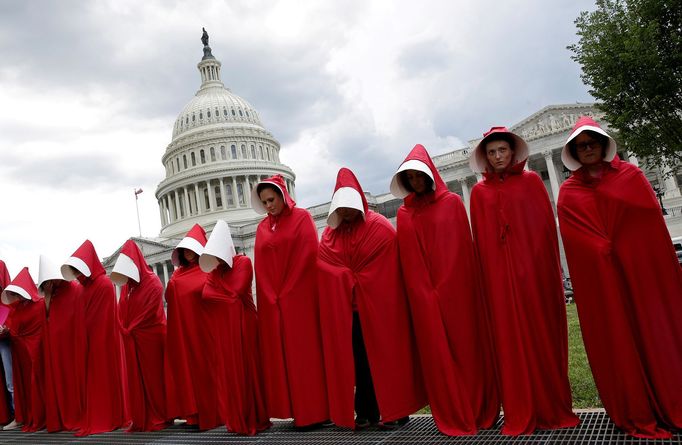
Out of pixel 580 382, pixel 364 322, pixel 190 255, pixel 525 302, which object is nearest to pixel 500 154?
pixel 525 302

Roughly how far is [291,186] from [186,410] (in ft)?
265

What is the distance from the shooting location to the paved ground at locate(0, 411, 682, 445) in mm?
4797

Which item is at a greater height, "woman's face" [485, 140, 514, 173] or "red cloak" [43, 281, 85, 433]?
"woman's face" [485, 140, 514, 173]

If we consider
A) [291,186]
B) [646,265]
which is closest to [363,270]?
[646,265]

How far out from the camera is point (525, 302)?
527 centimetres

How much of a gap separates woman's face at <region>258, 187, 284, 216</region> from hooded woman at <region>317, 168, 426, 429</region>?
0.83m

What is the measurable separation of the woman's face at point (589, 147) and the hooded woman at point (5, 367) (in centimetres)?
915

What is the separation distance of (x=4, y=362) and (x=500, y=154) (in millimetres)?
8769

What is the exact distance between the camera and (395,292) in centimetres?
600

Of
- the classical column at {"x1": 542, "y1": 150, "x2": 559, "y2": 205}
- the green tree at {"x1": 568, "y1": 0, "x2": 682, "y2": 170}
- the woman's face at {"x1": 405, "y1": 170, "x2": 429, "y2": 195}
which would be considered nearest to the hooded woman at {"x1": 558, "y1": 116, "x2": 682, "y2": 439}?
the woman's face at {"x1": 405, "y1": 170, "x2": 429, "y2": 195}

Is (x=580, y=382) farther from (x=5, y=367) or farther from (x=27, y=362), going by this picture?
(x=5, y=367)

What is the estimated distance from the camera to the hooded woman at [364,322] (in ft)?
19.4

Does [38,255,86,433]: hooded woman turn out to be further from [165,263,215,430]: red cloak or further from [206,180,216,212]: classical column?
[206,180,216,212]: classical column

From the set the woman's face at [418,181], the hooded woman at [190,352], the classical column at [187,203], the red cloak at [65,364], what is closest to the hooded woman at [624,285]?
the woman's face at [418,181]
